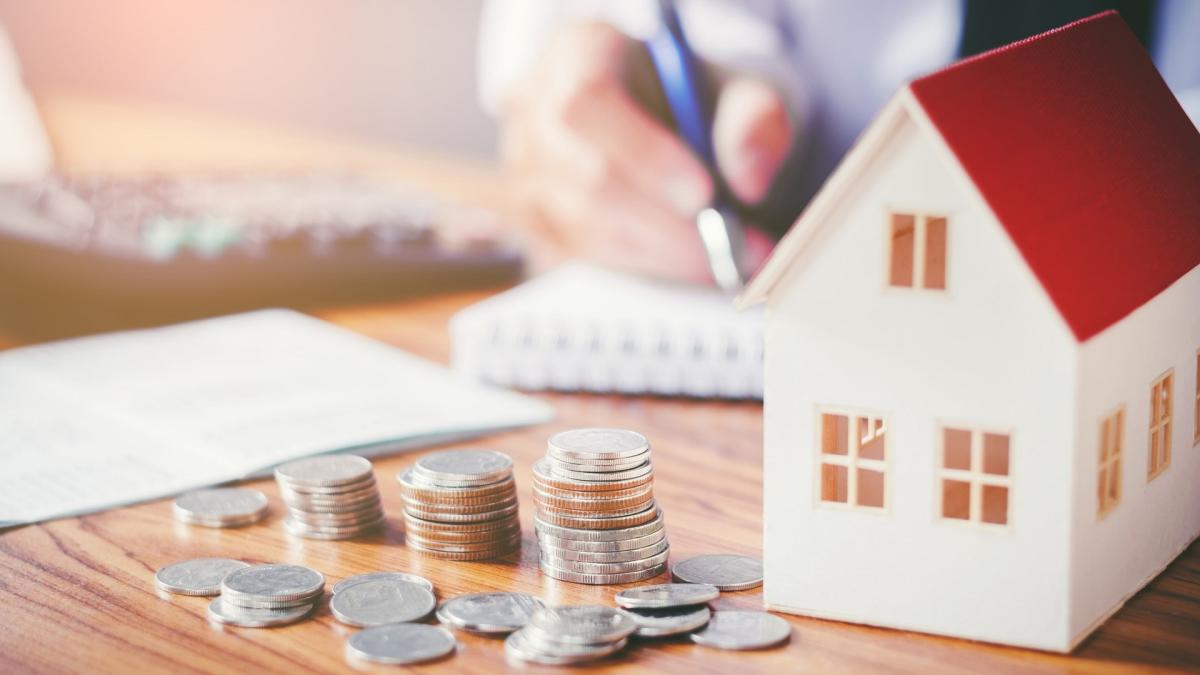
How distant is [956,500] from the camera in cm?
108

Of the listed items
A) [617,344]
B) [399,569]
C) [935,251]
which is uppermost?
[935,251]

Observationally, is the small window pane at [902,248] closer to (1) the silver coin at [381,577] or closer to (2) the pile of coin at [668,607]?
(2) the pile of coin at [668,607]

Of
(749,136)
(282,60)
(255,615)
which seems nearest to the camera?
(255,615)

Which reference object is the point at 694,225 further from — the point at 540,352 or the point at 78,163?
the point at 78,163

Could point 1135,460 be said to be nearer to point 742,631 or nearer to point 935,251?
point 935,251

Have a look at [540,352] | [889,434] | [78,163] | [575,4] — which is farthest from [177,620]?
[78,163]

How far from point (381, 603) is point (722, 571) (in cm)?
27

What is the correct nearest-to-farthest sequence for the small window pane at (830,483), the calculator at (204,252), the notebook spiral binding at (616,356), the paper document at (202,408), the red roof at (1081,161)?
the red roof at (1081,161)
the small window pane at (830,483)
the paper document at (202,408)
the notebook spiral binding at (616,356)
the calculator at (204,252)

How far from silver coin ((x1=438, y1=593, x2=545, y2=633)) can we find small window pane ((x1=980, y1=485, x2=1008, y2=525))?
333 millimetres

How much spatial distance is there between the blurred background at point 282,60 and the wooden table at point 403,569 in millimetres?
1681

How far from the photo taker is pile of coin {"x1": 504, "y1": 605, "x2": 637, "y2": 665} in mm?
928

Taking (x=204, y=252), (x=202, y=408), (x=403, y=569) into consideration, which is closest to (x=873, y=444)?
(x=403, y=569)

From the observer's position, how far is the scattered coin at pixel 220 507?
Answer: 1.23 meters

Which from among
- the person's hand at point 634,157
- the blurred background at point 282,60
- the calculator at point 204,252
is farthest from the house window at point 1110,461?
the blurred background at point 282,60
